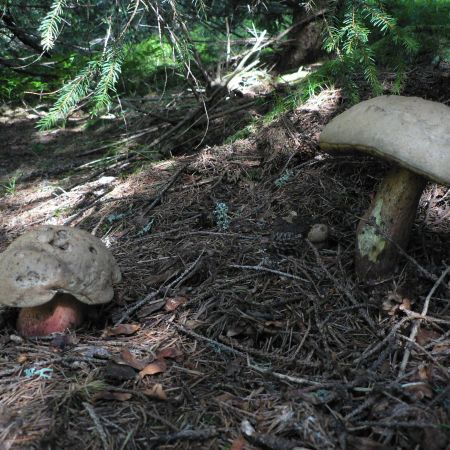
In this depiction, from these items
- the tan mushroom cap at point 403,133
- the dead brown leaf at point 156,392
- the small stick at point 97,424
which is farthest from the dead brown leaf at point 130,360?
the tan mushroom cap at point 403,133

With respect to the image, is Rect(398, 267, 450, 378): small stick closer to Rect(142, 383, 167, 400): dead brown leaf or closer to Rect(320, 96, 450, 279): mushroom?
Rect(320, 96, 450, 279): mushroom

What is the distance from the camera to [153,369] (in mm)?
1843

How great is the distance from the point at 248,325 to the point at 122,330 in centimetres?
65

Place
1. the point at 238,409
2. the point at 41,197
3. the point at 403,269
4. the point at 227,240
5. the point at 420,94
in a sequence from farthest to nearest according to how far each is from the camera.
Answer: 1. the point at 41,197
2. the point at 420,94
3. the point at 227,240
4. the point at 403,269
5. the point at 238,409

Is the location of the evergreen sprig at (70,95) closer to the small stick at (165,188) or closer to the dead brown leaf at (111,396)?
the small stick at (165,188)

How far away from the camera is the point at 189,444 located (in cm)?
150

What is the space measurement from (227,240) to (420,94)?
1.81 m

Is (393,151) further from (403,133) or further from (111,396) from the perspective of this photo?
(111,396)

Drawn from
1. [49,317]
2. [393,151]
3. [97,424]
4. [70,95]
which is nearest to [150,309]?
[49,317]

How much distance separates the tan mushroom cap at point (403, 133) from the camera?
1800mm

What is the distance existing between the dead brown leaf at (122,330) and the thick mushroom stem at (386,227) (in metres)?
1.24

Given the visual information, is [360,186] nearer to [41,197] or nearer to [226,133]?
[226,133]

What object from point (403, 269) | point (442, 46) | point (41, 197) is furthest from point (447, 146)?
point (41, 197)

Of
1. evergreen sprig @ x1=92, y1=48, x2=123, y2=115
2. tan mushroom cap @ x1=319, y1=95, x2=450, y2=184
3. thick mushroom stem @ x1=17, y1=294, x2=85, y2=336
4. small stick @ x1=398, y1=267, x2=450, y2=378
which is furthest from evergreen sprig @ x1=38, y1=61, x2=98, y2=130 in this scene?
small stick @ x1=398, y1=267, x2=450, y2=378
